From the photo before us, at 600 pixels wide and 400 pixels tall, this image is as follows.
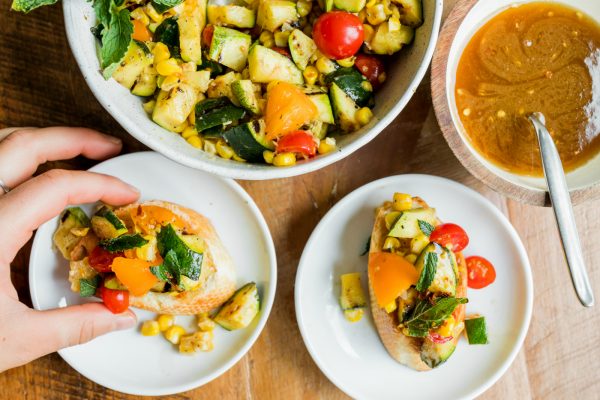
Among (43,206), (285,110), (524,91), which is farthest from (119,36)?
(524,91)

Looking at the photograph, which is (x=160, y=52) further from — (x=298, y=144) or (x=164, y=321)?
(x=164, y=321)

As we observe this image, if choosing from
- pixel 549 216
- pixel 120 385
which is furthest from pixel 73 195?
pixel 549 216

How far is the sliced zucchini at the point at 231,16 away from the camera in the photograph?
2.83 meters

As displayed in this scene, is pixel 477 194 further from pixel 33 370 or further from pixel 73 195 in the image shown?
pixel 33 370

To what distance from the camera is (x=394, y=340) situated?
3264mm

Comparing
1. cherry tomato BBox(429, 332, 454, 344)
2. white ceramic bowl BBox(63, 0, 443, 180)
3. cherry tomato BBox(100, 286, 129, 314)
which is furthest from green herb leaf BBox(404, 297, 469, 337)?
cherry tomato BBox(100, 286, 129, 314)

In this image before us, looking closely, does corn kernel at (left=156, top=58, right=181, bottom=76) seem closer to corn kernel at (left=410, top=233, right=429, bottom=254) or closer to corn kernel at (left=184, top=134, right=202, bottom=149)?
corn kernel at (left=184, top=134, right=202, bottom=149)

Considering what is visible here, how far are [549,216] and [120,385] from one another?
2.47m

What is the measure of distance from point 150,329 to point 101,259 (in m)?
0.52

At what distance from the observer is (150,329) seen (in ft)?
11.0

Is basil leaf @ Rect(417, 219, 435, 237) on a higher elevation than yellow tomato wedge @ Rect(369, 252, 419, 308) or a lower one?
higher

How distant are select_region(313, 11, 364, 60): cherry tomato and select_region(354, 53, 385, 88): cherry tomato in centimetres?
15

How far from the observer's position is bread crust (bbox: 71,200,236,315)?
125 inches

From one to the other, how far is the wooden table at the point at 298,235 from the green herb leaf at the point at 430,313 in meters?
0.73
